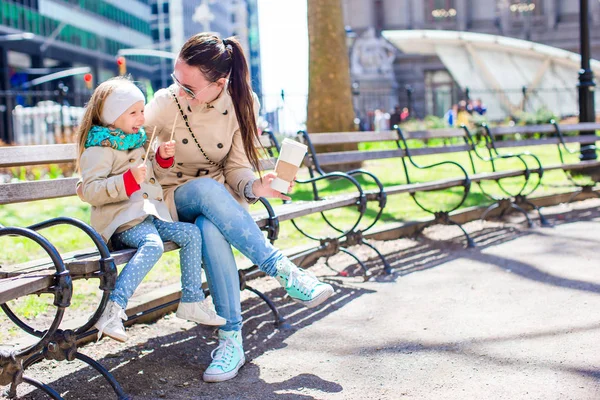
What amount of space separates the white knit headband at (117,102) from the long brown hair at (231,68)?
1.15 feet

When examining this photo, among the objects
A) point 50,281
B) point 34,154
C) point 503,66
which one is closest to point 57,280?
point 50,281

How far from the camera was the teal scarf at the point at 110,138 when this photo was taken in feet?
11.1

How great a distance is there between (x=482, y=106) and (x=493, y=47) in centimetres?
278

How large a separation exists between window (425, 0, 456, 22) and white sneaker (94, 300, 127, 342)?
42.9m

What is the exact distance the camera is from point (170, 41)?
3041 inches

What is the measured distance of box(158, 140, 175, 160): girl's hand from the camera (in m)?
3.54

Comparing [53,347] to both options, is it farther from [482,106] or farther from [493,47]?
[493,47]

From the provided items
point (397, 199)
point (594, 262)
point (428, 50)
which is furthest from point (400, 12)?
point (594, 262)

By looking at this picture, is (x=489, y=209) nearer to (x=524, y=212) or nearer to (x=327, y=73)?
(x=524, y=212)

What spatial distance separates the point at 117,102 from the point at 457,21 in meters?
41.7

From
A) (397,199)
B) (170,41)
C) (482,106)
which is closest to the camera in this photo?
(397,199)

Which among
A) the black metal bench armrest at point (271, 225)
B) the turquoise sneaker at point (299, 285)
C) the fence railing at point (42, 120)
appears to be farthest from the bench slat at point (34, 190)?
the fence railing at point (42, 120)

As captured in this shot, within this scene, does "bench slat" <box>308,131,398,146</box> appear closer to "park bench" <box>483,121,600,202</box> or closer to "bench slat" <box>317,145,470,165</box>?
"bench slat" <box>317,145,470,165</box>

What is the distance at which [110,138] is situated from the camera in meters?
3.39
